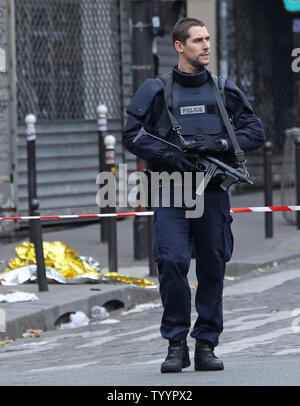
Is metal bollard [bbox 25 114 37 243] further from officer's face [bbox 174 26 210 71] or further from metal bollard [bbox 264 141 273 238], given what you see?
officer's face [bbox 174 26 210 71]

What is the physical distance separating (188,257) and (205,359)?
558mm

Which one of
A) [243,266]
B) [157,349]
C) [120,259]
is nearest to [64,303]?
[157,349]

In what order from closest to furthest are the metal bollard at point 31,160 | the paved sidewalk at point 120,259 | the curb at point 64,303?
the curb at point 64,303 < the paved sidewalk at point 120,259 < the metal bollard at point 31,160

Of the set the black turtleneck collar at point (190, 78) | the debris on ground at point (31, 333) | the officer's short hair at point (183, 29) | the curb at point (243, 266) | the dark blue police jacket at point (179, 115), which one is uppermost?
the officer's short hair at point (183, 29)

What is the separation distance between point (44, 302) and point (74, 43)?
6783 mm

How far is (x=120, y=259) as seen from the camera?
44.7ft

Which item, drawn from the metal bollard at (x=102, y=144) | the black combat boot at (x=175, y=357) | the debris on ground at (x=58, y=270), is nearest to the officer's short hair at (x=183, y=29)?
the black combat boot at (x=175, y=357)

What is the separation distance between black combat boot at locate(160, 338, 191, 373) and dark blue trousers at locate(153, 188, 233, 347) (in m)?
0.04

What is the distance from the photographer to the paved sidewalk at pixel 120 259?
1017 cm

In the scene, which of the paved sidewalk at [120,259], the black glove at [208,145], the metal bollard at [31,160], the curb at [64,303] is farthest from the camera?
the metal bollard at [31,160]

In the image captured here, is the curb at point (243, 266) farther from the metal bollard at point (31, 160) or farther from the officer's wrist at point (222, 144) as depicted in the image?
the officer's wrist at point (222, 144)

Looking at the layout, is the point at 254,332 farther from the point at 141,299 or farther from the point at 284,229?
the point at 284,229

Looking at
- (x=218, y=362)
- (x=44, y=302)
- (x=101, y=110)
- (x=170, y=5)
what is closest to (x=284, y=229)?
(x=101, y=110)

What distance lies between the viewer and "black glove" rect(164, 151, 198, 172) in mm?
6840
